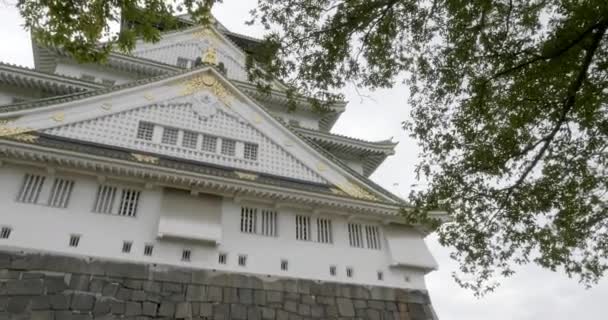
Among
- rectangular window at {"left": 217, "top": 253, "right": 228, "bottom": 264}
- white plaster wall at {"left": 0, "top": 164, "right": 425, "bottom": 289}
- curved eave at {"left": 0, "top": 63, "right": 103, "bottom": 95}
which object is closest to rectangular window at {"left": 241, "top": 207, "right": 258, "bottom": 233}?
white plaster wall at {"left": 0, "top": 164, "right": 425, "bottom": 289}

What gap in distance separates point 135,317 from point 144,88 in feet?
22.4

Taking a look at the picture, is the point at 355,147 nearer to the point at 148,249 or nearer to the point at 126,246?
the point at 148,249

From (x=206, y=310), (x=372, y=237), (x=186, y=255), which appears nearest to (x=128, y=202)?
(x=186, y=255)

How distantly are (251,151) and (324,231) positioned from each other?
3.46 metres

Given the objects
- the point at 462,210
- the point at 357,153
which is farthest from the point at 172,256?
the point at 357,153

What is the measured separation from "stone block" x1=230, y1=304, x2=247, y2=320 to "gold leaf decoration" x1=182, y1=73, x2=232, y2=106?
21.7 ft

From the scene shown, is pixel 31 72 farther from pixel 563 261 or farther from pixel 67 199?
pixel 563 261

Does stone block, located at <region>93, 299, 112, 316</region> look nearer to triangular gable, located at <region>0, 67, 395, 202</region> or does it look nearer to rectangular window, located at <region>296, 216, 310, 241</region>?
triangular gable, located at <region>0, 67, 395, 202</region>

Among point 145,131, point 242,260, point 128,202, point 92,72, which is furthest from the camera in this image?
point 92,72

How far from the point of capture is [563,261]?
856 centimetres

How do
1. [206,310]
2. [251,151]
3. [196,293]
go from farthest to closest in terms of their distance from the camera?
[251,151]
[196,293]
[206,310]

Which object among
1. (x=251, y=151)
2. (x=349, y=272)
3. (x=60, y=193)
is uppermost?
(x=251, y=151)

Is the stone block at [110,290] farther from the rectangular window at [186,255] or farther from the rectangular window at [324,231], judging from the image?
the rectangular window at [324,231]

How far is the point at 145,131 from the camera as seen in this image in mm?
11312
